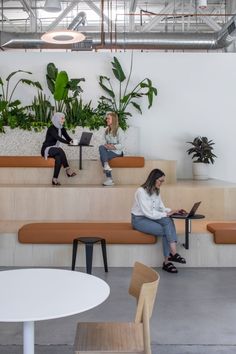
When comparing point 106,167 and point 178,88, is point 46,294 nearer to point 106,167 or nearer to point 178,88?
point 106,167

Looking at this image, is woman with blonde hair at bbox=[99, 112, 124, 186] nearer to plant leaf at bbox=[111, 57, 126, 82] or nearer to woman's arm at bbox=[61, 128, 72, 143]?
woman's arm at bbox=[61, 128, 72, 143]

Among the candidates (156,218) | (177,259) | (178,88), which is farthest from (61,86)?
(177,259)

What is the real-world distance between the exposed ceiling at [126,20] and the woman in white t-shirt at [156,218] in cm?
481

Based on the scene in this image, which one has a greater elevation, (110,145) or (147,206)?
(110,145)

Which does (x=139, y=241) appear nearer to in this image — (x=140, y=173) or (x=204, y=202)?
(x=204, y=202)

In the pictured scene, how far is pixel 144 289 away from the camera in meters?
2.43

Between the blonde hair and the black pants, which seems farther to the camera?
the blonde hair

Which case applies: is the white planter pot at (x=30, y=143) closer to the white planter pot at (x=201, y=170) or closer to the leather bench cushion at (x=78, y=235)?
the white planter pot at (x=201, y=170)

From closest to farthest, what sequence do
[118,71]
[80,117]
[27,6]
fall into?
[80,117] → [118,71] → [27,6]

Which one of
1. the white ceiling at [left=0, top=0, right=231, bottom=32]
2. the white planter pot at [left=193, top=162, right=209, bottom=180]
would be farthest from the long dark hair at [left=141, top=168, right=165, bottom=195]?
the white ceiling at [left=0, top=0, right=231, bottom=32]

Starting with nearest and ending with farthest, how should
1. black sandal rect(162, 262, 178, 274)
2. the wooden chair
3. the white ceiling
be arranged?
the wooden chair
black sandal rect(162, 262, 178, 274)
the white ceiling

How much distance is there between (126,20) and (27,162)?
6.34m

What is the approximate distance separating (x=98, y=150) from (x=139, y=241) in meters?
3.02

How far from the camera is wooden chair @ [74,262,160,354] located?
235cm
